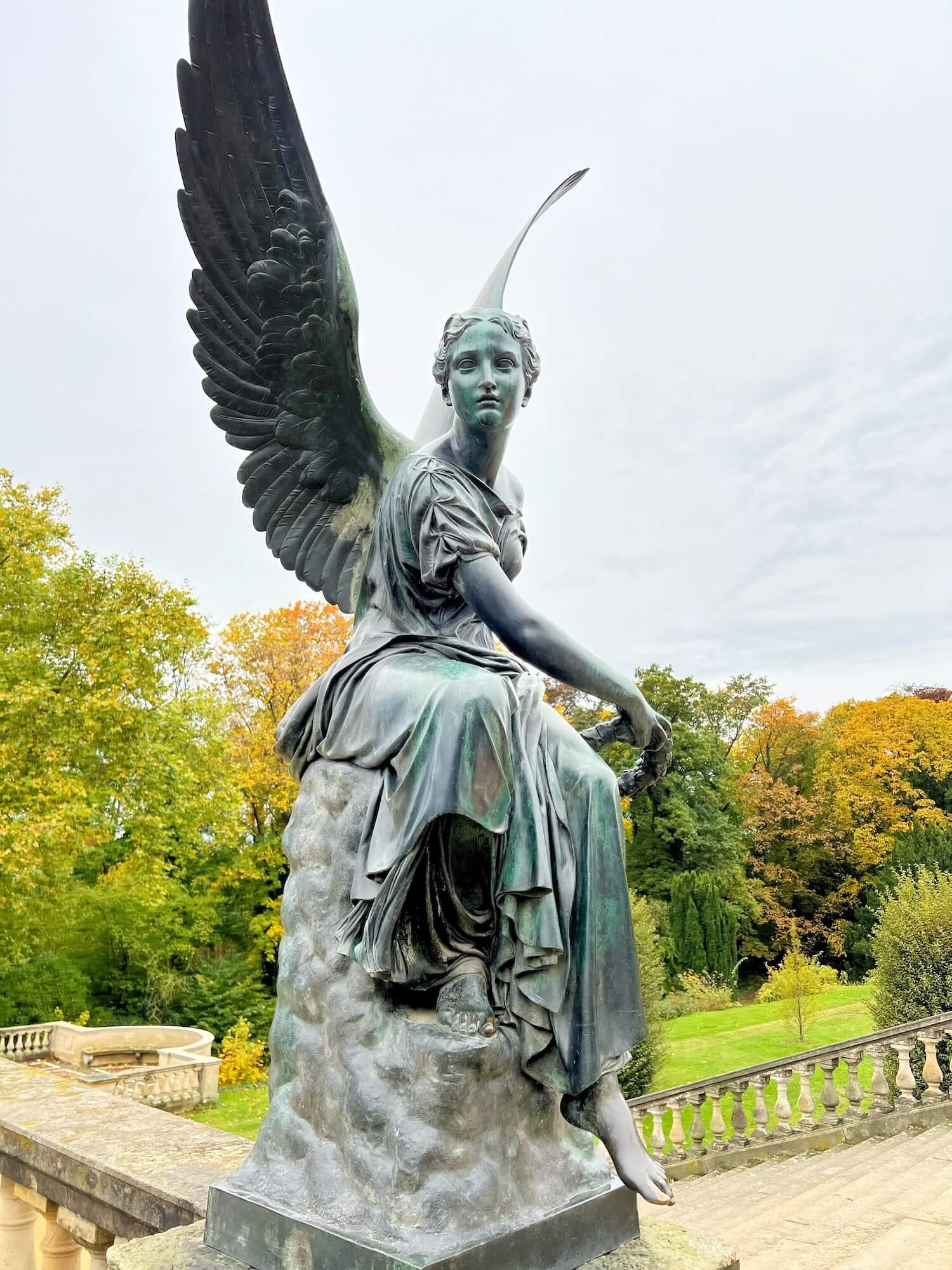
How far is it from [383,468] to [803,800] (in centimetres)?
2477

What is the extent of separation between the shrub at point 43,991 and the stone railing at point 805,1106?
446 inches

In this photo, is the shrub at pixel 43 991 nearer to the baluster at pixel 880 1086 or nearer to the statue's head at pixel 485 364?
the baluster at pixel 880 1086

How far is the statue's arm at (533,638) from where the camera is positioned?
2322 mm

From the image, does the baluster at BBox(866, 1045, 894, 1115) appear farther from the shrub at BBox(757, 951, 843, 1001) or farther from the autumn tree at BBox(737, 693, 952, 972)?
the autumn tree at BBox(737, 693, 952, 972)

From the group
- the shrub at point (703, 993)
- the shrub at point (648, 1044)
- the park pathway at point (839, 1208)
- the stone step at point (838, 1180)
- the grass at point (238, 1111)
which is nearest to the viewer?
the park pathway at point (839, 1208)

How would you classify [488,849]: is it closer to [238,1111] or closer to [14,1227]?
[14,1227]

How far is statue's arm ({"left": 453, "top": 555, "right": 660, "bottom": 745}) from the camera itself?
2322mm

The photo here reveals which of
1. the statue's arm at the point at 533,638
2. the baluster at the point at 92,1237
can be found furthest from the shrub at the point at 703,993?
the statue's arm at the point at 533,638

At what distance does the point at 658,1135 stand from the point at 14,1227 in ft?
24.4

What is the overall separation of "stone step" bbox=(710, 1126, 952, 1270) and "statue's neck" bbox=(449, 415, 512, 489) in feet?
17.6

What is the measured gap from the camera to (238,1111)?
1345cm

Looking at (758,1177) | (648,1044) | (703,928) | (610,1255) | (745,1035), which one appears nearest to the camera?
(610,1255)

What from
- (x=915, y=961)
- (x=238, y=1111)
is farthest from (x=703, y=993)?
(x=238, y=1111)

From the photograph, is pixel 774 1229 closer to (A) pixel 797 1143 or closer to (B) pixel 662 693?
(A) pixel 797 1143
